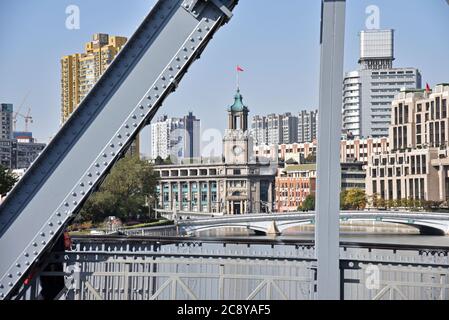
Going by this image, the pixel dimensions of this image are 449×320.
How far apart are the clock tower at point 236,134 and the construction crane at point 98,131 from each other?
7.35m

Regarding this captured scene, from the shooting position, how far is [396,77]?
4953 cm

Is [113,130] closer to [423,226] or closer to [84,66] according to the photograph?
[84,66]

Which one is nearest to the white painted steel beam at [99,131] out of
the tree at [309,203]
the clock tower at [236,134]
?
the clock tower at [236,134]

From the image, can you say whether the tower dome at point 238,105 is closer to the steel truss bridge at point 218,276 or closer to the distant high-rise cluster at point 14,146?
the distant high-rise cluster at point 14,146

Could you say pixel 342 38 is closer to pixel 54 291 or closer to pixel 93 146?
pixel 93 146

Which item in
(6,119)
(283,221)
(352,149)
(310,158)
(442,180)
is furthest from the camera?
(352,149)

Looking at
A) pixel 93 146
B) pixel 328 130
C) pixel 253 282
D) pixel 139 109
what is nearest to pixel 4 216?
pixel 93 146

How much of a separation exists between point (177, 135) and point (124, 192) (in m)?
6.61

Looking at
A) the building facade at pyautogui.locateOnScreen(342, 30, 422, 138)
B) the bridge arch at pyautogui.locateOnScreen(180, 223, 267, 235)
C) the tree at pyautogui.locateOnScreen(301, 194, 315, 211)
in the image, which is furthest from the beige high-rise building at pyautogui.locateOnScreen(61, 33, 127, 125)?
the building facade at pyautogui.locateOnScreen(342, 30, 422, 138)

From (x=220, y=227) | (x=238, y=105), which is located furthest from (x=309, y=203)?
(x=238, y=105)

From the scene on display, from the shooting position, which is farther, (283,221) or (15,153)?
(283,221)

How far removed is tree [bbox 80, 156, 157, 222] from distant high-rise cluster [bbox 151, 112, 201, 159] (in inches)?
99.6

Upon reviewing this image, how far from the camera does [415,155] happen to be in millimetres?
56344

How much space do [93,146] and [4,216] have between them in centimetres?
67
